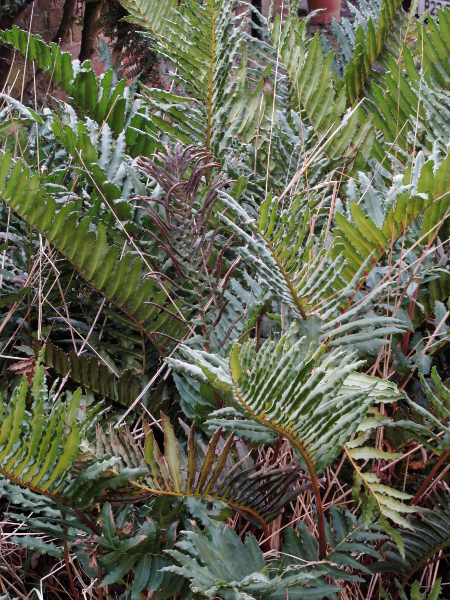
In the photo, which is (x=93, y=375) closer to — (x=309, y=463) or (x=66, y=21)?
(x=309, y=463)

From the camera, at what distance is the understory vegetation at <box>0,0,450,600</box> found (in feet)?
2.43

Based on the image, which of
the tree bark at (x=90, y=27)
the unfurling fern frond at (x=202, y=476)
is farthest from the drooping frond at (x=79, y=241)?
the tree bark at (x=90, y=27)

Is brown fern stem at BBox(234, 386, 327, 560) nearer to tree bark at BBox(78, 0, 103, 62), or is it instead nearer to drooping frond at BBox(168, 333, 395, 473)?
drooping frond at BBox(168, 333, 395, 473)

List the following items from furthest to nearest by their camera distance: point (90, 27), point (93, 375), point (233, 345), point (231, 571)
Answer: point (90, 27) → point (93, 375) → point (231, 571) → point (233, 345)

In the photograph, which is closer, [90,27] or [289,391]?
[289,391]

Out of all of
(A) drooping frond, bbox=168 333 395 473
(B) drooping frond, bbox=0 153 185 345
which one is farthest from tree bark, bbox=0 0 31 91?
(A) drooping frond, bbox=168 333 395 473

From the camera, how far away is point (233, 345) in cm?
63

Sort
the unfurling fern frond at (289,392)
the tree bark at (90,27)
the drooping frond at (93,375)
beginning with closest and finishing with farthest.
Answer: the unfurling fern frond at (289,392) → the drooping frond at (93,375) → the tree bark at (90,27)

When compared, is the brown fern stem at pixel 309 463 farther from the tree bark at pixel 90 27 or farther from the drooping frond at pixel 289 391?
the tree bark at pixel 90 27

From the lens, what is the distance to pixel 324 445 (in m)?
0.75

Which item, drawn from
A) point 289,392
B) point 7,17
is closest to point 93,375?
point 289,392

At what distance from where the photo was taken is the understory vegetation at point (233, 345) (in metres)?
0.74

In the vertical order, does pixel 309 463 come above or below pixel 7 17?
below

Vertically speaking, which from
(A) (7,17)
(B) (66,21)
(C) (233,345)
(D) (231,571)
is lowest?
(D) (231,571)
